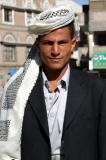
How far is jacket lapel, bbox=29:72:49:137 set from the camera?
2926mm

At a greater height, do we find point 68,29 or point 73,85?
point 68,29

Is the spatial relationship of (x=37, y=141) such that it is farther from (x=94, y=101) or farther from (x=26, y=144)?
(x=94, y=101)

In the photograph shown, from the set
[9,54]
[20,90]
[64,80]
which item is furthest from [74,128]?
[9,54]

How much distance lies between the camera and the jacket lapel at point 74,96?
292 centimetres

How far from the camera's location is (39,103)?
2.98 metres

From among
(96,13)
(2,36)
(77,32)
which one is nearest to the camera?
(77,32)

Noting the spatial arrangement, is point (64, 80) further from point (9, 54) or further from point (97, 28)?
point (9, 54)

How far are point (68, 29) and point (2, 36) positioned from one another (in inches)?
1659

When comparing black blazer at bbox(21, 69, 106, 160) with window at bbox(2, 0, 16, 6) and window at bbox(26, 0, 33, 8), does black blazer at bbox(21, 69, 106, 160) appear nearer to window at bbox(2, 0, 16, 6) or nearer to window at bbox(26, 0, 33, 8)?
window at bbox(2, 0, 16, 6)

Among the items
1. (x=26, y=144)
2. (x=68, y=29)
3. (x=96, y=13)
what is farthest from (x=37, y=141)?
(x=96, y=13)

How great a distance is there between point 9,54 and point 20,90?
4158 centimetres

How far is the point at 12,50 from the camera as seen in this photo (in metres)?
45.5

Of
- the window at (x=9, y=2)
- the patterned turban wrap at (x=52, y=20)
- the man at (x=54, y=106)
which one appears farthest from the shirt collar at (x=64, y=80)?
the window at (x=9, y=2)

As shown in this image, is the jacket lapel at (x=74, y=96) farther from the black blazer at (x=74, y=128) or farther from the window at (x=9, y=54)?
the window at (x=9, y=54)
